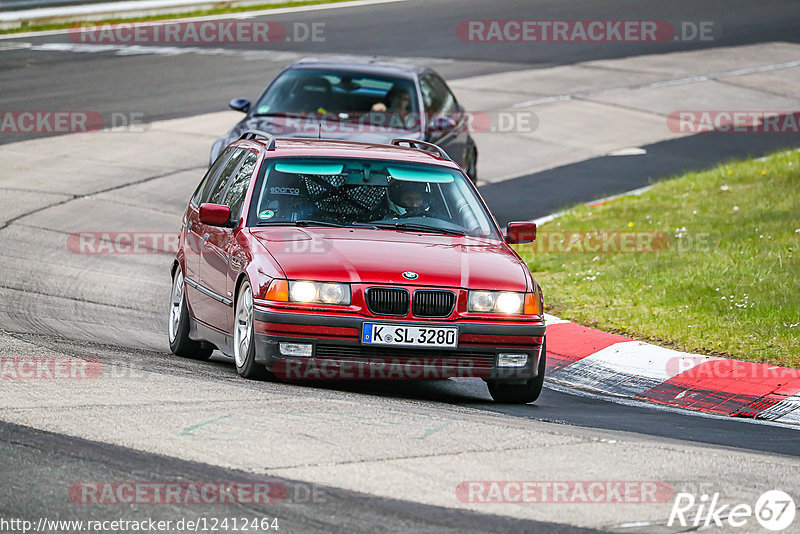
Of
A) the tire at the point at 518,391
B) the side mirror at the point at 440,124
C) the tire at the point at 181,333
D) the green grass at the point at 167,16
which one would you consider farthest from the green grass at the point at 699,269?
the green grass at the point at 167,16

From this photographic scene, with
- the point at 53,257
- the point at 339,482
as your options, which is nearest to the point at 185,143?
the point at 53,257

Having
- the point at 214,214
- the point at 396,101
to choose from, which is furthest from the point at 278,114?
the point at 214,214

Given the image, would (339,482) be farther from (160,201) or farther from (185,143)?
(185,143)

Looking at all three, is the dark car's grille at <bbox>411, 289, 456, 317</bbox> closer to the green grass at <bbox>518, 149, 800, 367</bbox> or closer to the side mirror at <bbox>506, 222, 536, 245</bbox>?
the side mirror at <bbox>506, 222, 536, 245</bbox>

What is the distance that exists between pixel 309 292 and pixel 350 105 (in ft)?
25.4

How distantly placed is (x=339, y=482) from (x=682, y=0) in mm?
35187

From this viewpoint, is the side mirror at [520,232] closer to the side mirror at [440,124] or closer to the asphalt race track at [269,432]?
the asphalt race track at [269,432]

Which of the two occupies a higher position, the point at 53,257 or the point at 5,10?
the point at 5,10

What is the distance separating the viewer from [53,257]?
13188 mm

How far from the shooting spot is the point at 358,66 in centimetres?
1580

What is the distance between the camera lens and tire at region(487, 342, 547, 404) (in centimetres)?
844

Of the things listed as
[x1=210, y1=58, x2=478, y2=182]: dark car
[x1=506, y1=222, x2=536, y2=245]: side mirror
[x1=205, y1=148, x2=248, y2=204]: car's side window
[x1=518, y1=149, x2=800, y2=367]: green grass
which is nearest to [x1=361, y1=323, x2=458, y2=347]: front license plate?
[x1=506, y1=222, x2=536, y2=245]: side mirror

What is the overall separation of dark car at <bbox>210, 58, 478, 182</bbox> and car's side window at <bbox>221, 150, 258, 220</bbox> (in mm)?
4937

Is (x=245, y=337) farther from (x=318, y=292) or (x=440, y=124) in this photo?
(x=440, y=124)
